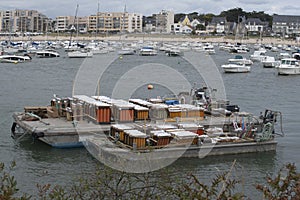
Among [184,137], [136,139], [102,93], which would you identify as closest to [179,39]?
[102,93]

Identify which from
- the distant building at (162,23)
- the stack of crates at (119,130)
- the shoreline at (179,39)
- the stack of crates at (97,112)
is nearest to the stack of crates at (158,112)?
the stack of crates at (97,112)

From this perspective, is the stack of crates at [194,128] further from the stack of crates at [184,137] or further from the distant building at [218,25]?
the distant building at [218,25]

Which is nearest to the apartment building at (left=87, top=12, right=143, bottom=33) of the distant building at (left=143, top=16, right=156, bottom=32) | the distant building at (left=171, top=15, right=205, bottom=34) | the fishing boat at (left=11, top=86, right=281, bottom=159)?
the distant building at (left=143, top=16, right=156, bottom=32)

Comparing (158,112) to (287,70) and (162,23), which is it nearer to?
(287,70)

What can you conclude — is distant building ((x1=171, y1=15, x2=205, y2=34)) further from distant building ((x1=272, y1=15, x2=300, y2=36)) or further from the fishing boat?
the fishing boat

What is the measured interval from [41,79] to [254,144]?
2785cm

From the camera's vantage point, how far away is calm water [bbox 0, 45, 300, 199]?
16141 millimetres

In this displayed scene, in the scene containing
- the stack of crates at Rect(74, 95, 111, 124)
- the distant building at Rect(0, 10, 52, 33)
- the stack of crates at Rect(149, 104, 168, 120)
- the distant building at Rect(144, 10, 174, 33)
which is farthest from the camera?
the distant building at Rect(0, 10, 52, 33)

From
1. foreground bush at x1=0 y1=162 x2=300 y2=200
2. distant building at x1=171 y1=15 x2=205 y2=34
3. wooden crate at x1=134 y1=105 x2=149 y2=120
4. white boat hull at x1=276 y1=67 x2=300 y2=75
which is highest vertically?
distant building at x1=171 y1=15 x2=205 y2=34

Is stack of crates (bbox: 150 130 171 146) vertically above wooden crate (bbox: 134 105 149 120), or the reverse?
wooden crate (bbox: 134 105 149 120)

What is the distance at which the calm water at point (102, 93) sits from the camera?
16141 millimetres

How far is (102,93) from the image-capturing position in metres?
35.3

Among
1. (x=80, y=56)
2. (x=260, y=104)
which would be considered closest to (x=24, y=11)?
(x=80, y=56)

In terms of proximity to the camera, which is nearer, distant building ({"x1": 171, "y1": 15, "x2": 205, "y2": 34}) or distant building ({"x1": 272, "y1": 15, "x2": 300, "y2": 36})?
distant building ({"x1": 171, "y1": 15, "x2": 205, "y2": 34})
